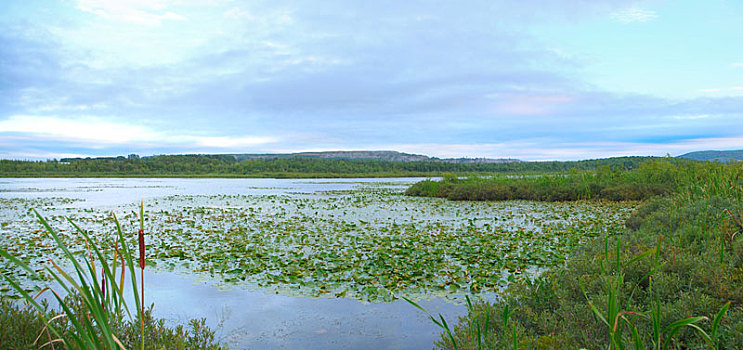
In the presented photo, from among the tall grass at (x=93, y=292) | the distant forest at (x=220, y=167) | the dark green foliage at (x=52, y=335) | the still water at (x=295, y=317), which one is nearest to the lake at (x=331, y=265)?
the still water at (x=295, y=317)

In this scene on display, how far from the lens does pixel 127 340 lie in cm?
291

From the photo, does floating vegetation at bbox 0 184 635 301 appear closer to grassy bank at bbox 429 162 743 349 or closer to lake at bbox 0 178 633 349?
lake at bbox 0 178 633 349

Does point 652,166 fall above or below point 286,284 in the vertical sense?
above

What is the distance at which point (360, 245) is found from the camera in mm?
7641

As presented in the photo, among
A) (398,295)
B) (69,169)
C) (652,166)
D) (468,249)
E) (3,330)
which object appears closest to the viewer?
(3,330)

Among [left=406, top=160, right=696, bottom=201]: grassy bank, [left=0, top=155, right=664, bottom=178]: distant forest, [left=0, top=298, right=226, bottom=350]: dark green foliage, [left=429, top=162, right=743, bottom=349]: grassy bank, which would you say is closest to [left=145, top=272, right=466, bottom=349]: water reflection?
[left=429, top=162, right=743, bottom=349]: grassy bank

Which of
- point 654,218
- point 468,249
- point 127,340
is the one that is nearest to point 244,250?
point 468,249

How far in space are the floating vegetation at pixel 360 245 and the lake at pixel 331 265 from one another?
2 cm

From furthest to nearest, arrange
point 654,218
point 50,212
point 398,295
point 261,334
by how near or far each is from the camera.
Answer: point 50,212 → point 654,218 → point 398,295 → point 261,334

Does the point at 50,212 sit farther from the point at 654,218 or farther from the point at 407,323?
the point at 654,218

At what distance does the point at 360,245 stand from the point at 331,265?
1446mm

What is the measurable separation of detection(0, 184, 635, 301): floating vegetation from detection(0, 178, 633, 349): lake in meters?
0.02

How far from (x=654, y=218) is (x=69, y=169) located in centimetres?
7697

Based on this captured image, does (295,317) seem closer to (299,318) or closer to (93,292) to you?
(299,318)
